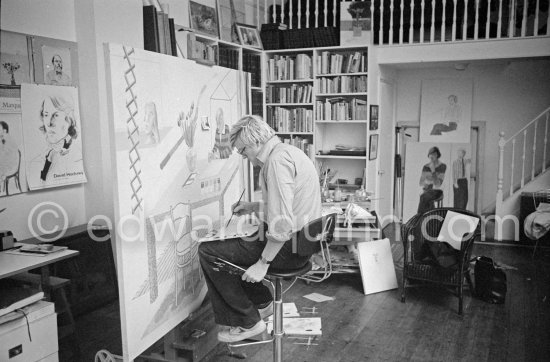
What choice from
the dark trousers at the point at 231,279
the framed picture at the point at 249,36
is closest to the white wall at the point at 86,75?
the dark trousers at the point at 231,279

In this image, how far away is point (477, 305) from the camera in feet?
14.8

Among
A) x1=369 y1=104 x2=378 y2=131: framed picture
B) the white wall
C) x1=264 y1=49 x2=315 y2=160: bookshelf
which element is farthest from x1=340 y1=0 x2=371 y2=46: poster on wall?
the white wall

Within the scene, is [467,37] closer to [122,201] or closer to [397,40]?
[397,40]

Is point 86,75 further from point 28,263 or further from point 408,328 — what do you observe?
point 408,328

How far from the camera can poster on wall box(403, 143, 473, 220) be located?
7336 mm

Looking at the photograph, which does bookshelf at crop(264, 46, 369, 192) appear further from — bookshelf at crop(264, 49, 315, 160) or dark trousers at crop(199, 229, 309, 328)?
dark trousers at crop(199, 229, 309, 328)

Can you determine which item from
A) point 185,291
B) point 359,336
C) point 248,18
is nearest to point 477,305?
point 359,336

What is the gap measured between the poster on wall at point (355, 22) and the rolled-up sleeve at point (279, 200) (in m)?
4.03

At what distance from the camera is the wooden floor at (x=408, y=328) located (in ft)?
11.8

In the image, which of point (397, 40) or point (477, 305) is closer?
point (477, 305)

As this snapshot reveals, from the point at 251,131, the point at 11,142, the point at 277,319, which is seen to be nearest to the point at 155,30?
the point at 251,131

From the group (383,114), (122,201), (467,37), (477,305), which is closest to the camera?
(122,201)

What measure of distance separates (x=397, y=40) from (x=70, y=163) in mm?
4440

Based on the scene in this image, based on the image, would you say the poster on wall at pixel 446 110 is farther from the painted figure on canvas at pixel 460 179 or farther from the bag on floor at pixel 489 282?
the bag on floor at pixel 489 282
